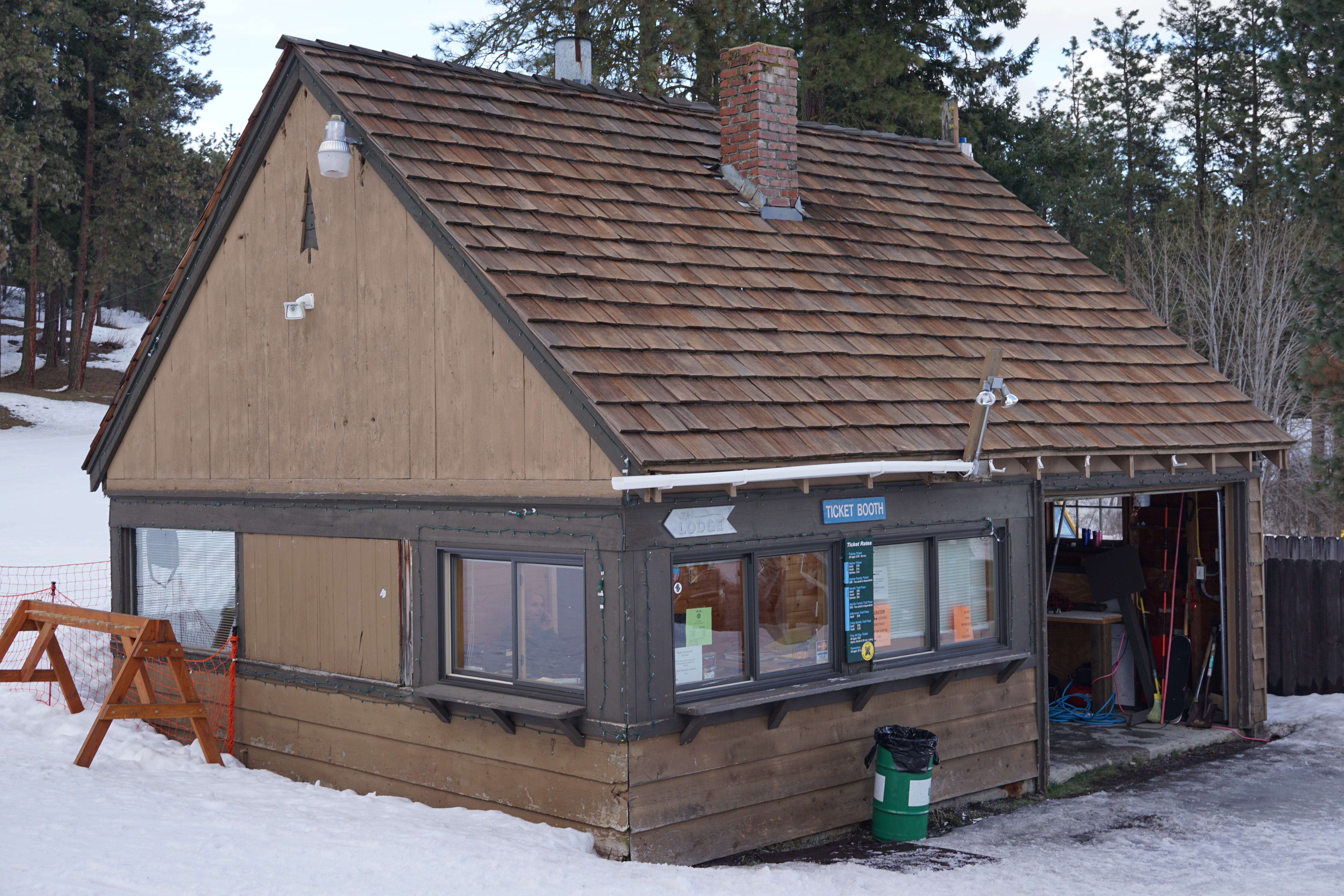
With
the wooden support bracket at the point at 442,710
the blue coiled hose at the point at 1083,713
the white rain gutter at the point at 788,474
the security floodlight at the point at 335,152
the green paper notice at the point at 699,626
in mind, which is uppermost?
the security floodlight at the point at 335,152

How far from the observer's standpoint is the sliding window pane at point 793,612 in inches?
323

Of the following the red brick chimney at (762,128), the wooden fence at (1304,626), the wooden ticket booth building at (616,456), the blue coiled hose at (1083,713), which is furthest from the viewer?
the wooden fence at (1304,626)

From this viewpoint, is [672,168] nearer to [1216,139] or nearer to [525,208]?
[525,208]

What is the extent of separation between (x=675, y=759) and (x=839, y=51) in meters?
18.0

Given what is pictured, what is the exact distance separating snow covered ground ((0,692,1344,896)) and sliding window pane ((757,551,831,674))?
1.38 metres

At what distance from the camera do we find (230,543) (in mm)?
10617

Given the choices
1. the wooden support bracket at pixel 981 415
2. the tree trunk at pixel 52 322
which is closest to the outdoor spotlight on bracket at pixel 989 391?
the wooden support bracket at pixel 981 415

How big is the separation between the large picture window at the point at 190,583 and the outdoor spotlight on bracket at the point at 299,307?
6.95ft

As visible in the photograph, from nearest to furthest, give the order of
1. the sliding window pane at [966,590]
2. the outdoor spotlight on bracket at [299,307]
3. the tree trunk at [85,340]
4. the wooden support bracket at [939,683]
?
the wooden support bracket at [939,683]
the sliding window pane at [966,590]
the outdoor spotlight on bracket at [299,307]
the tree trunk at [85,340]

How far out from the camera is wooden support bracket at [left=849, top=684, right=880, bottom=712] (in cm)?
858

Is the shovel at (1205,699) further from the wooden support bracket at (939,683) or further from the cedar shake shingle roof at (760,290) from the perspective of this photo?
the wooden support bracket at (939,683)

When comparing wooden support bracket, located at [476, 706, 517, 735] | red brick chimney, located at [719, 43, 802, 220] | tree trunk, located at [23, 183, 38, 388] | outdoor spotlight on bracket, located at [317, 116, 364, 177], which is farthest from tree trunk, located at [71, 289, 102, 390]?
wooden support bracket, located at [476, 706, 517, 735]

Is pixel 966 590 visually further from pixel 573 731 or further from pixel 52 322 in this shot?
pixel 52 322

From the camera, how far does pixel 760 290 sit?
9617 millimetres
